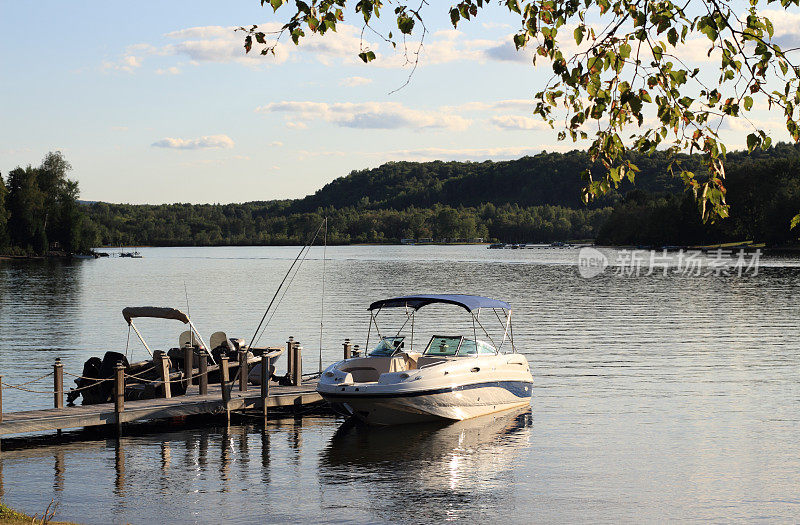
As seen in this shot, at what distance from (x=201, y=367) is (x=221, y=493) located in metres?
7.36

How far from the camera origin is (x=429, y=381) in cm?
2303

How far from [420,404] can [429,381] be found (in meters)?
0.67

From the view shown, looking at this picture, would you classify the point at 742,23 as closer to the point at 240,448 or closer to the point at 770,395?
the point at 240,448

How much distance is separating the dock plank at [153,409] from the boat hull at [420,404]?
1.98 m

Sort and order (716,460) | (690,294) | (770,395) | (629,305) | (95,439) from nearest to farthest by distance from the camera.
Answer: (716,460), (95,439), (770,395), (629,305), (690,294)

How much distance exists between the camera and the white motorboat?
2292 cm

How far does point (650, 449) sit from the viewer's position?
21.7 metres

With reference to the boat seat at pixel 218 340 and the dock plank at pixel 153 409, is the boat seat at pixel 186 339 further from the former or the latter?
the dock plank at pixel 153 409

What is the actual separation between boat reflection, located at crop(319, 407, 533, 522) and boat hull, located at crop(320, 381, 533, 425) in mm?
303

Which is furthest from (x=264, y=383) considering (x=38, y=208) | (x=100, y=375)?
(x=38, y=208)

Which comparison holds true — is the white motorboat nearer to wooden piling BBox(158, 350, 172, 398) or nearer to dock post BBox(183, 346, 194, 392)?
dock post BBox(183, 346, 194, 392)

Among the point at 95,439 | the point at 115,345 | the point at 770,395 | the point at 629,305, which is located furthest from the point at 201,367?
the point at 629,305

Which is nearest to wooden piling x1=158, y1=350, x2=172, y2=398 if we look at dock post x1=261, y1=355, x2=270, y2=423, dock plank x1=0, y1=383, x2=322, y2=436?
dock plank x1=0, y1=383, x2=322, y2=436

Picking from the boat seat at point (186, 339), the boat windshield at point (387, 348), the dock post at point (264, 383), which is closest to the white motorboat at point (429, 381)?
the boat windshield at point (387, 348)
